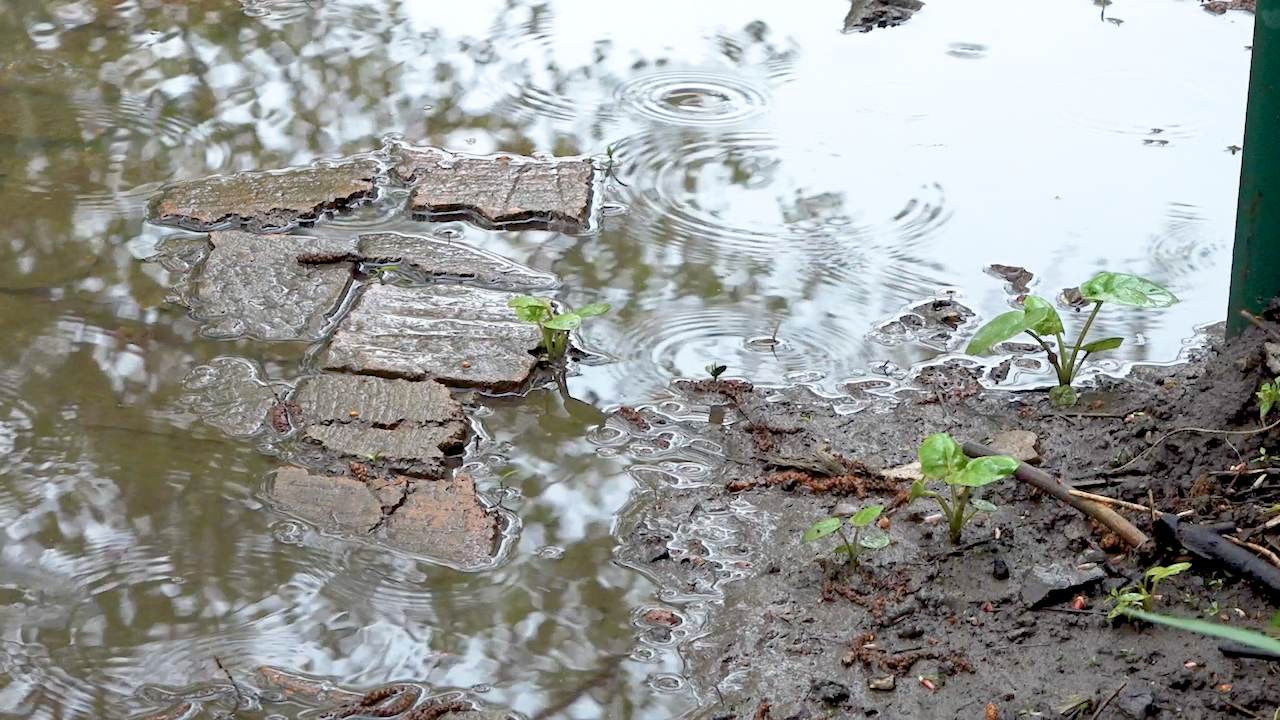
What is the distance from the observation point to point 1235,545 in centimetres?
221

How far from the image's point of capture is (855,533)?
2467 millimetres

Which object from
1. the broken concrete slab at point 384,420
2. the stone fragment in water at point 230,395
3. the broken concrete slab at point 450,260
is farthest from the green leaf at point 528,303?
the stone fragment in water at point 230,395

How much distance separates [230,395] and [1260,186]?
2349mm

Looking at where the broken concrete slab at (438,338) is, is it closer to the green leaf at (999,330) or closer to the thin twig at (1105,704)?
the green leaf at (999,330)

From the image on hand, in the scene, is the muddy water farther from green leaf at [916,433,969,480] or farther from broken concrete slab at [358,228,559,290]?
green leaf at [916,433,969,480]

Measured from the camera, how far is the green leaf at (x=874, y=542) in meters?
2.44

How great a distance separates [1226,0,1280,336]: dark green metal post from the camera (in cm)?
254

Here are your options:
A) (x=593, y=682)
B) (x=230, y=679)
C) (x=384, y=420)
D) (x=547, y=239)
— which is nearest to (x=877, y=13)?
(x=547, y=239)

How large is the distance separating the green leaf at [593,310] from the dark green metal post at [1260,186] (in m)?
1.43

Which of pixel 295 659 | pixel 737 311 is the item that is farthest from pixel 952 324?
pixel 295 659

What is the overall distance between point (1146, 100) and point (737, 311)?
2143mm

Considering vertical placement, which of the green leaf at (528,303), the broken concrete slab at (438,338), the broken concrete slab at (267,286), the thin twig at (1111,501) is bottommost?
the broken concrete slab at (267,286)

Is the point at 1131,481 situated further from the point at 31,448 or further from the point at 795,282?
the point at 31,448

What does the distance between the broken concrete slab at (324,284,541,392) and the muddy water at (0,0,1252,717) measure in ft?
0.44
